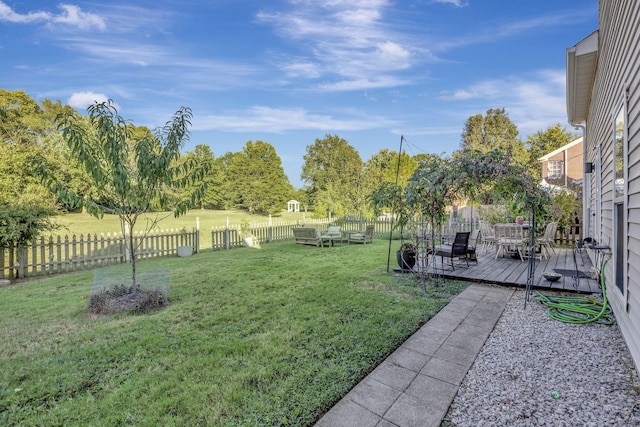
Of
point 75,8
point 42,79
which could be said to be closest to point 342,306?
point 75,8

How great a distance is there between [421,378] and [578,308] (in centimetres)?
294

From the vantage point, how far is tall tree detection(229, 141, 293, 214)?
31.5 metres

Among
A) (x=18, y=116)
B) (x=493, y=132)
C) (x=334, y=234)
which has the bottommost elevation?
(x=334, y=234)

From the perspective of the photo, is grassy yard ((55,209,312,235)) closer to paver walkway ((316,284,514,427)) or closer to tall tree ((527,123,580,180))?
paver walkway ((316,284,514,427))

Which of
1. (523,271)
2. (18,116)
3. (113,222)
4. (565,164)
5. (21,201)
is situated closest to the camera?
(523,271)

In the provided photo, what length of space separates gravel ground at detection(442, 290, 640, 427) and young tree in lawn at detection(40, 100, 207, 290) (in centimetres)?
415

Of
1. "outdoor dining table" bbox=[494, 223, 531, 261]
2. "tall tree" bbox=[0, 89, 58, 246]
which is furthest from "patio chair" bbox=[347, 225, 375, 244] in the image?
"tall tree" bbox=[0, 89, 58, 246]

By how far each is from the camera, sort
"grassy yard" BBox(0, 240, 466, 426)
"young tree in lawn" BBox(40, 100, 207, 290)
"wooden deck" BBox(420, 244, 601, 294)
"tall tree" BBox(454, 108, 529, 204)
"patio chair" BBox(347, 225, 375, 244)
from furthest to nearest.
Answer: "tall tree" BBox(454, 108, 529, 204) → "patio chair" BBox(347, 225, 375, 244) → "wooden deck" BBox(420, 244, 601, 294) → "young tree in lawn" BBox(40, 100, 207, 290) → "grassy yard" BBox(0, 240, 466, 426)

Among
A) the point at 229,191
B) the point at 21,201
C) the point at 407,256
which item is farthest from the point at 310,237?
the point at 229,191

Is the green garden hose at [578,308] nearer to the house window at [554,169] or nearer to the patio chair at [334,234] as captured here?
the patio chair at [334,234]

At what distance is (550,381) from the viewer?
2.27 metres

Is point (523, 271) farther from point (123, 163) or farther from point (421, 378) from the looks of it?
point (123, 163)

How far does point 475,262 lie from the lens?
6848 millimetres

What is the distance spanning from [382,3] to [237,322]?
8.75 meters
